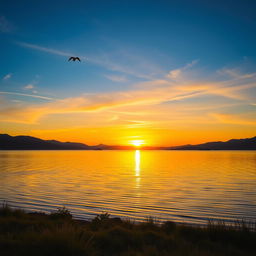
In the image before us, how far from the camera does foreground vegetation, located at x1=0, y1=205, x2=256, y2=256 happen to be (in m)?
8.02

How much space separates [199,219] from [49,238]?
1165 centimetres

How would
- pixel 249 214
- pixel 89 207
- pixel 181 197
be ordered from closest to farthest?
pixel 249 214 → pixel 89 207 → pixel 181 197

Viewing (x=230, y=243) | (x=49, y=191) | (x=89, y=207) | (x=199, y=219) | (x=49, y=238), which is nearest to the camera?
(x=49, y=238)

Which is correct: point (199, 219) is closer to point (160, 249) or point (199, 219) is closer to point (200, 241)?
point (200, 241)

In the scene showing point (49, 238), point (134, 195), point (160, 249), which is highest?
point (49, 238)

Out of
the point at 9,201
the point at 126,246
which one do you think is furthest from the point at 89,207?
the point at 126,246

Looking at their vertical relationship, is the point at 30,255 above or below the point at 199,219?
above

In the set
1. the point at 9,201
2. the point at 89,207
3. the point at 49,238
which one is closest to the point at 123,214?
the point at 89,207

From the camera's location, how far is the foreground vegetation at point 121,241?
8.02 meters

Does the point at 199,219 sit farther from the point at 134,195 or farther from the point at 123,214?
the point at 134,195

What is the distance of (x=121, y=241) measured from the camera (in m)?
9.66

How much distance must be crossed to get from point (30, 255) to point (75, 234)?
1.74 m

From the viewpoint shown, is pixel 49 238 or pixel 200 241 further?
pixel 200 241

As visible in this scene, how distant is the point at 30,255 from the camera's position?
Answer: 25.4ft
